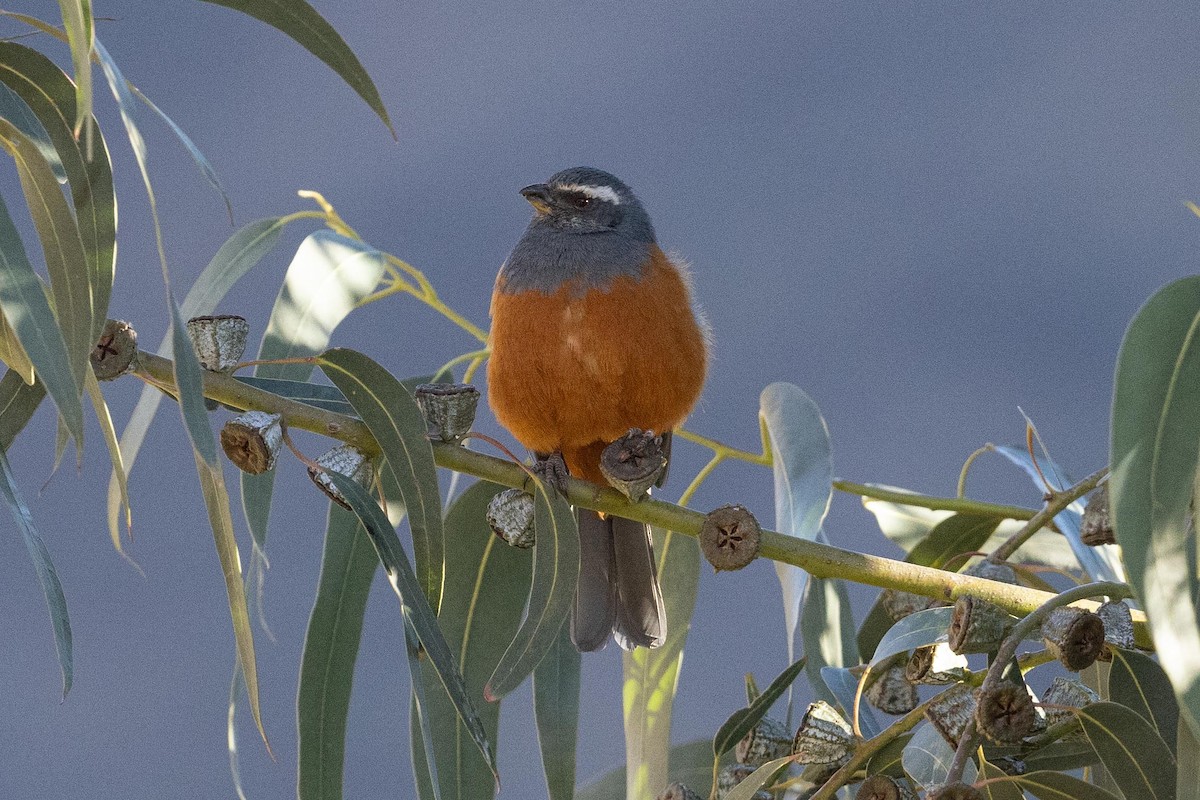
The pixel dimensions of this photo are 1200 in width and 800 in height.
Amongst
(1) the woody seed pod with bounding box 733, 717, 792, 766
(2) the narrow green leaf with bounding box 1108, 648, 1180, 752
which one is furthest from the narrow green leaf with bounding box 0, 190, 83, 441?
(2) the narrow green leaf with bounding box 1108, 648, 1180, 752

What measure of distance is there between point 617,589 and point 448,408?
0.95 m

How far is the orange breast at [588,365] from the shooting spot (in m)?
2.66

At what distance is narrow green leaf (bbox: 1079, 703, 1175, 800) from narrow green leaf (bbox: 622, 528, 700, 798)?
0.81 m

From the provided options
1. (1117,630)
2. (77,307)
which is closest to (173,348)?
(77,307)

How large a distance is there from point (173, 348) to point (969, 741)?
96 centimetres

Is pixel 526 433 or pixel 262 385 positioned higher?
pixel 262 385

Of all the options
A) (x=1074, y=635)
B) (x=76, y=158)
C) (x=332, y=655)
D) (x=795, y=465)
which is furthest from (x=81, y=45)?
(x=795, y=465)

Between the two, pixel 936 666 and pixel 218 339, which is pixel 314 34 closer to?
pixel 218 339

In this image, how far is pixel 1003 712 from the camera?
149cm

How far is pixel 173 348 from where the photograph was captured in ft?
4.42

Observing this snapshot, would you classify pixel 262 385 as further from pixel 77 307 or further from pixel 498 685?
pixel 498 685

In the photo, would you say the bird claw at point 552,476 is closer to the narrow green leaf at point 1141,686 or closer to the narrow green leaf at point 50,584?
the narrow green leaf at point 50,584

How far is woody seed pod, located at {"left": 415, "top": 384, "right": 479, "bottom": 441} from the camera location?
5.87 ft

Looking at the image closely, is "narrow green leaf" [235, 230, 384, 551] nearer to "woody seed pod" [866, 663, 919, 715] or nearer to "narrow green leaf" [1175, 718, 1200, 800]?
"woody seed pod" [866, 663, 919, 715]
